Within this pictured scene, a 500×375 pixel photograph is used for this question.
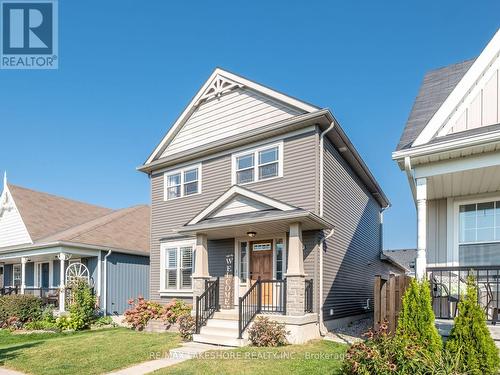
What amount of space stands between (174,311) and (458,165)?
959 centimetres

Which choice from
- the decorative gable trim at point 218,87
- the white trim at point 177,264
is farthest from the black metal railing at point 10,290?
the decorative gable trim at point 218,87

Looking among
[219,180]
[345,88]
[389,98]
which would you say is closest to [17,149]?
[219,180]

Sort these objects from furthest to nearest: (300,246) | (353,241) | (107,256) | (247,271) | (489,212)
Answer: (107,256) → (353,241) → (247,271) → (300,246) → (489,212)

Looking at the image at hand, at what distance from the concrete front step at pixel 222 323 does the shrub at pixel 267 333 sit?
100 centimetres

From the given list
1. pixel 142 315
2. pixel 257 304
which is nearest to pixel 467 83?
pixel 257 304

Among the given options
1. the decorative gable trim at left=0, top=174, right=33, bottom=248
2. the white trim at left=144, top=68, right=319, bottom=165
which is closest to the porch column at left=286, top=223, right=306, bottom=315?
the white trim at left=144, top=68, right=319, bottom=165

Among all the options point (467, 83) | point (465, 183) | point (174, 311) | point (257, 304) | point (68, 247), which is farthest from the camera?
point (68, 247)

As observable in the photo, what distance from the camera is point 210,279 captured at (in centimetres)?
1250

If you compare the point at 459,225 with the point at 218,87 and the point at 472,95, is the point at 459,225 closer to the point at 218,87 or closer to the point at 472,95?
the point at 472,95

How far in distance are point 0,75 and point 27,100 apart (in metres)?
2.87

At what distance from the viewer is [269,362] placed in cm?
782

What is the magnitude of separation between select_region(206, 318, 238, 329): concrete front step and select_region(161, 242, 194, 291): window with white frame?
306 cm

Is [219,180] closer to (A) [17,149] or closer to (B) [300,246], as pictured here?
(B) [300,246]

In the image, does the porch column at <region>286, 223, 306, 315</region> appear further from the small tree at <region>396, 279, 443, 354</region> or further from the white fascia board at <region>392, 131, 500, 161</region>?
the small tree at <region>396, 279, 443, 354</region>
